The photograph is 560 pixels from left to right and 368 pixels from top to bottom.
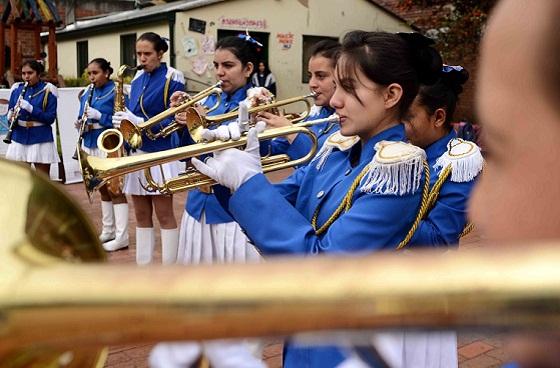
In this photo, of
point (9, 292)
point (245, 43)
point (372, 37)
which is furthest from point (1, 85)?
point (9, 292)

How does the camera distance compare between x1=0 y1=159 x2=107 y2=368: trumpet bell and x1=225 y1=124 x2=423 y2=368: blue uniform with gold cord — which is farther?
x1=225 y1=124 x2=423 y2=368: blue uniform with gold cord

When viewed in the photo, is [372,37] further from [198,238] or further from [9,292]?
[198,238]

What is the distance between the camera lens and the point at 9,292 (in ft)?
1.84

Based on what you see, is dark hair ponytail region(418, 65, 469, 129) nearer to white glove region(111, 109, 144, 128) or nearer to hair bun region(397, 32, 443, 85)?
hair bun region(397, 32, 443, 85)

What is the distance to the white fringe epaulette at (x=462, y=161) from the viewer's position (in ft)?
7.09

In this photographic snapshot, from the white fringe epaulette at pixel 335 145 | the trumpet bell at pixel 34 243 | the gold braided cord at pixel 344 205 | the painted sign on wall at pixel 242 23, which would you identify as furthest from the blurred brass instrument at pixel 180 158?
the painted sign on wall at pixel 242 23

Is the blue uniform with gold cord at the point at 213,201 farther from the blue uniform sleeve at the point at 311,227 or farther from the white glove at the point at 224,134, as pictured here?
the blue uniform sleeve at the point at 311,227

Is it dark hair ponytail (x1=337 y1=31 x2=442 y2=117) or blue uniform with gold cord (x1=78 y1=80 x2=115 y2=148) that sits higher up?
dark hair ponytail (x1=337 y1=31 x2=442 y2=117)

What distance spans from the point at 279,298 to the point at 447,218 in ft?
5.59

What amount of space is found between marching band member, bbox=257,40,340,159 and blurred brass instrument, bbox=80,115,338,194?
8 centimetres

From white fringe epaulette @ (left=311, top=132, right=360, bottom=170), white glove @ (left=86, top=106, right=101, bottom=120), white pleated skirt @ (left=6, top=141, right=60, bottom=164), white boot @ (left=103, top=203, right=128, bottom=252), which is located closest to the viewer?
white fringe epaulette @ (left=311, top=132, right=360, bottom=170)

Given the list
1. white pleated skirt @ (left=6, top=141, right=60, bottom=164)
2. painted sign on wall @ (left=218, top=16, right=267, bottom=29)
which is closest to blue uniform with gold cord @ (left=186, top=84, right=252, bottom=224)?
white pleated skirt @ (left=6, top=141, right=60, bottom=164)

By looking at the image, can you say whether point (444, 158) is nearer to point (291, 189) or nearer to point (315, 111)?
point (291, 189)

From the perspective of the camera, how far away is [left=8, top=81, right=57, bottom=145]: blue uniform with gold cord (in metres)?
7.31
